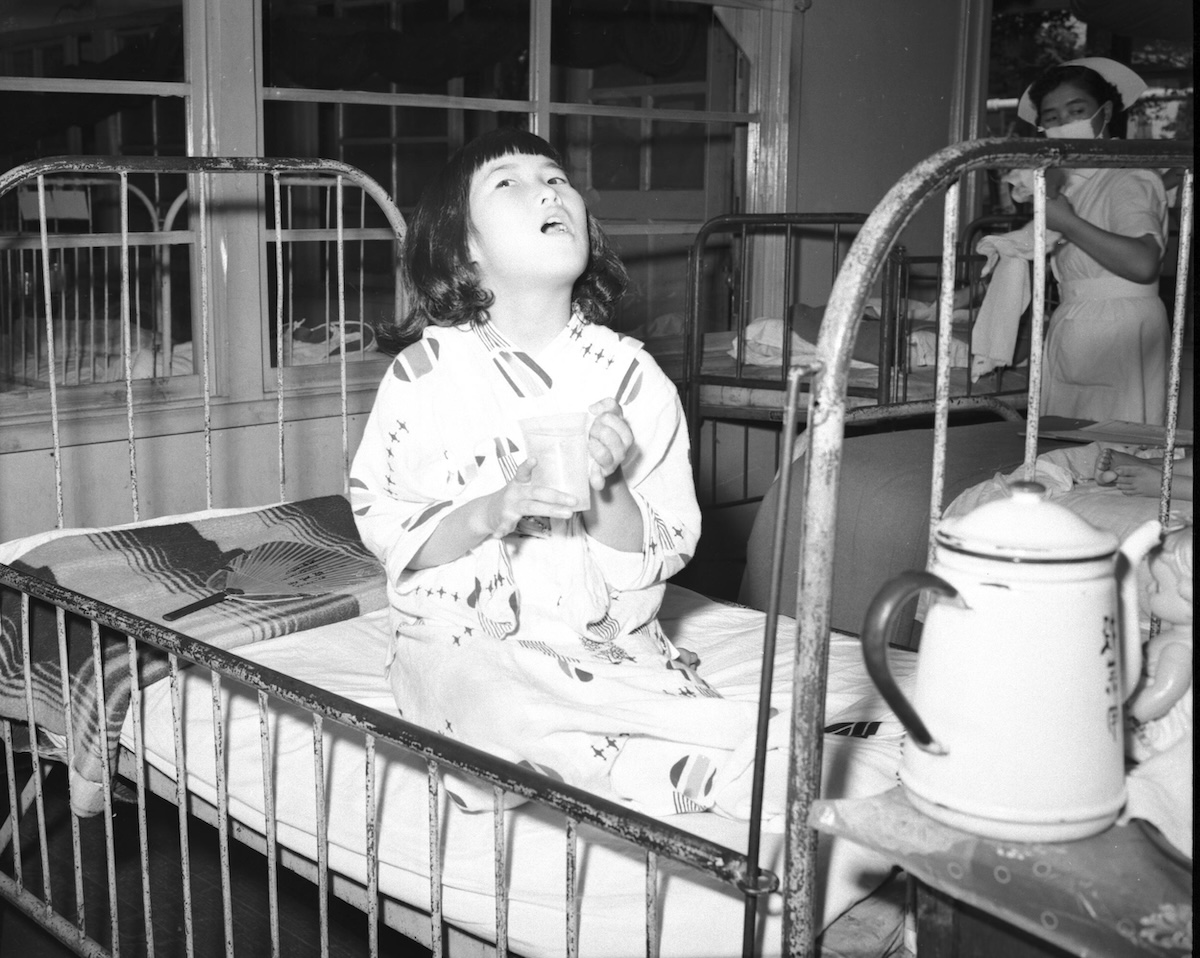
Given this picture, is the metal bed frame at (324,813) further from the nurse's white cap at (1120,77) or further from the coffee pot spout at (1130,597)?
the nurse's white cap at (1120,77)

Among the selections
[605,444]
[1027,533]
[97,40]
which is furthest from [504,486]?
[97,40]

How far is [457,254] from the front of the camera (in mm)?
1933

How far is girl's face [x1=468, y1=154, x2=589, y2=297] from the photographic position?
5.97ft

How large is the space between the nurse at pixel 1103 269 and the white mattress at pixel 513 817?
188 centimetres

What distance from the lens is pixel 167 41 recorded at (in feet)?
11.3

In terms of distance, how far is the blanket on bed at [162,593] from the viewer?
2.11 meters

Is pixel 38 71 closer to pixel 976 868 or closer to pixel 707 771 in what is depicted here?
pixel 707 771

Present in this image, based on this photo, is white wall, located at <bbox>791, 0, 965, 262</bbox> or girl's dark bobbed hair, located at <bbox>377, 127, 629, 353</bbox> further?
white wall, located at <bbox>791, 0, 965, 262</bbox>

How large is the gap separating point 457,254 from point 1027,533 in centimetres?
108

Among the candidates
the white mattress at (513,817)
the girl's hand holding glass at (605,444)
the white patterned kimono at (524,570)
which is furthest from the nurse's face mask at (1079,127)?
the girl's hand holding glass at (605,444)

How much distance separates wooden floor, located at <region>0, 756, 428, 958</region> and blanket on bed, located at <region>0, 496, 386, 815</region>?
325mm

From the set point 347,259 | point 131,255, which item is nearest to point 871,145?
point 347,259

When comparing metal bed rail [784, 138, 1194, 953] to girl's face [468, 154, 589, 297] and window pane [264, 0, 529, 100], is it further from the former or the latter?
window pane [264, 0, 529, 100]

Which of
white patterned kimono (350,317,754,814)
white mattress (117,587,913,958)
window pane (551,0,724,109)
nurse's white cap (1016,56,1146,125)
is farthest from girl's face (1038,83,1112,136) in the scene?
white patterned kimono (350,317,754,814)
